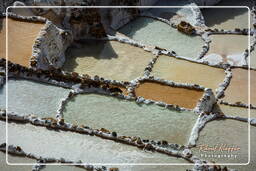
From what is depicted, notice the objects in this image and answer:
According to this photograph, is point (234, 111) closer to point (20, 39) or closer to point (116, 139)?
point (116, 139)

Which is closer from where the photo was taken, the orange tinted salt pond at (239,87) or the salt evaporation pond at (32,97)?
the salt evaporation pond at (32,97)

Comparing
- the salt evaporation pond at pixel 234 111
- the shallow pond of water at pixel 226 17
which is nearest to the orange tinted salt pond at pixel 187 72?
the salt evaporation pond at pixel 234 111

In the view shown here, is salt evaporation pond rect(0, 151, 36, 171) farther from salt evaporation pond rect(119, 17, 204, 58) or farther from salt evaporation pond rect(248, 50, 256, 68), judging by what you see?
salt evaporation pond rect(248, 50, 256, 68)

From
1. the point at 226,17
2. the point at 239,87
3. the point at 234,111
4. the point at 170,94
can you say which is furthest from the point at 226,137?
the point at 226,17

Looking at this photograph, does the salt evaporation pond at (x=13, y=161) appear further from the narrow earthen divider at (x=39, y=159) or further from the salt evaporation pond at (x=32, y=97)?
the salt evaporation pond at (x=32, y=97)

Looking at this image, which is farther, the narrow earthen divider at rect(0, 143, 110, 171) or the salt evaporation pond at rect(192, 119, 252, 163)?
the salt evaporation pond at rect(192, 119, 252, 163)

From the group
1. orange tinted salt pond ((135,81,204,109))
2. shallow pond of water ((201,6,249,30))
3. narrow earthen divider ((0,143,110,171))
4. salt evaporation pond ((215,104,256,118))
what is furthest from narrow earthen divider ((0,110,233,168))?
shallow pond of water ((201,6,249,30))

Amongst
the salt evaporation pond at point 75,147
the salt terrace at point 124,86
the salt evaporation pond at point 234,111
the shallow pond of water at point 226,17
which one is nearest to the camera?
the salt evaporation pond at point 75,147
